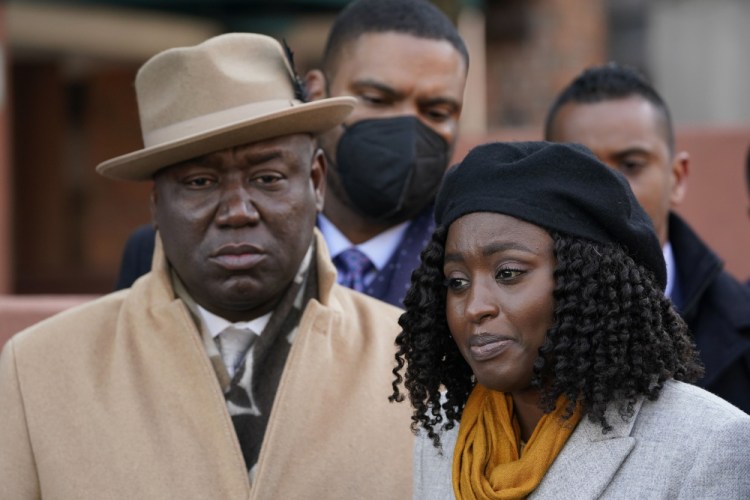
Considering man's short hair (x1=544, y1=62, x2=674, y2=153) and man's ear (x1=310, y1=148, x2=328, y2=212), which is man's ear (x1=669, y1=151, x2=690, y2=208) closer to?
man's short hair (x1=544, y1=62, x2=674, y2=153)

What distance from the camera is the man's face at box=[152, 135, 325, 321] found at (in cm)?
338

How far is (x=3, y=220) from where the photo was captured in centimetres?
827

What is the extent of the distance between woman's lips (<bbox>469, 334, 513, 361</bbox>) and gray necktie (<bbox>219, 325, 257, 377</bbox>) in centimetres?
90

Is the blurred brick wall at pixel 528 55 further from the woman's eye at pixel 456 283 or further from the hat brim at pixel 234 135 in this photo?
the woman's eye at pixel 456 283

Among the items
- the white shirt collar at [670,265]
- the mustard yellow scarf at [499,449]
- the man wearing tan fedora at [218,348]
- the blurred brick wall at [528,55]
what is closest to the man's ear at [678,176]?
the white shirt collar at [670,265]

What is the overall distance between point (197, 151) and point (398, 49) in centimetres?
104

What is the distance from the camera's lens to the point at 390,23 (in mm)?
4258

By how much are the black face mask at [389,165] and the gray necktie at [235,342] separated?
78cm

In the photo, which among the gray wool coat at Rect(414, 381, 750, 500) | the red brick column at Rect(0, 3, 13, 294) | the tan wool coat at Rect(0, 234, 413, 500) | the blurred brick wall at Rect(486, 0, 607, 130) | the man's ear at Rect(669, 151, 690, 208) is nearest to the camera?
the gray wool coat at Rect(414, 381, 750, 500)

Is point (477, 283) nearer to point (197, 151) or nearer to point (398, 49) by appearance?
point (197, 151)

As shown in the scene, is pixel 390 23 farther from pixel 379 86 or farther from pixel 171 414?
pixel 171 414

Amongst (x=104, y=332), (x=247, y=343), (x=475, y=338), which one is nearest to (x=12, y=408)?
(x=104, y=332)

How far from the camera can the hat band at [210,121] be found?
3.42 metres

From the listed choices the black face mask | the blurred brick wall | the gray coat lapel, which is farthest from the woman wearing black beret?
the blurred brick wall
